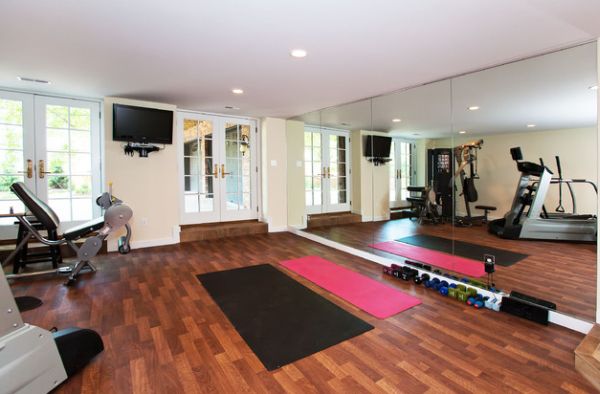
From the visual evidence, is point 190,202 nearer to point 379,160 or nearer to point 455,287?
point 379,160

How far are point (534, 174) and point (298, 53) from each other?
8.43ft

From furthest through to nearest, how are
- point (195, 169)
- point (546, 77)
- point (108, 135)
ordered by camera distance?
point (195, 169) → point (108, 135) → point (546, 77)

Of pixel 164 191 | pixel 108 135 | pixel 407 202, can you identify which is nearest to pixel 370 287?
pixel 407 202

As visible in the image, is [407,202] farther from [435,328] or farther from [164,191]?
[164,191]

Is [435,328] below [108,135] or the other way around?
below

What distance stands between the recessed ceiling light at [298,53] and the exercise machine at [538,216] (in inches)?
92.9

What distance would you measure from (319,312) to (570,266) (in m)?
2.57

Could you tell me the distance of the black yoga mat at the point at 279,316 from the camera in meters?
2.03

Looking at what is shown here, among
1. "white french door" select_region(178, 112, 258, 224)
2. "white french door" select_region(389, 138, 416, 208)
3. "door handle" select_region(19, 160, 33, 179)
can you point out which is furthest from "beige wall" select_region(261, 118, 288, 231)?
"door handle" select_region(19, 160, 33, 179)

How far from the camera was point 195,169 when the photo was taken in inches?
213

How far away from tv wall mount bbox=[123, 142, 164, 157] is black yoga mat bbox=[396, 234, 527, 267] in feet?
13.3

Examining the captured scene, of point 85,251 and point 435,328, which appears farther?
point 85,251

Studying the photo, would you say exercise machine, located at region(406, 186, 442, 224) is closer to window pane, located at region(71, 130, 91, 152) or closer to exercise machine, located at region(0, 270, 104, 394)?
exercise machine, located at region(0, 270, 104, 394)

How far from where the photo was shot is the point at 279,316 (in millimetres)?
2479
